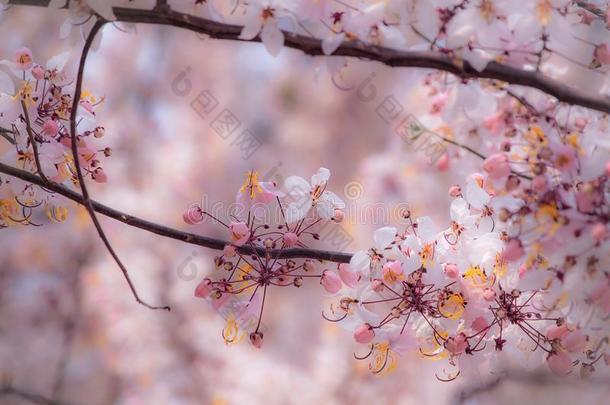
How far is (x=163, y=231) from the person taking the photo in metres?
0.85

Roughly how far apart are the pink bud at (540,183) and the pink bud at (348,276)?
1.06ft

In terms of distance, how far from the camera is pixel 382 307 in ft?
4.46

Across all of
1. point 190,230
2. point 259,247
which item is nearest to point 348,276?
point 259,247

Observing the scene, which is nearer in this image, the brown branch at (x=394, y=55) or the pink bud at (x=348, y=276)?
the brown branch at (x=394, y=55)

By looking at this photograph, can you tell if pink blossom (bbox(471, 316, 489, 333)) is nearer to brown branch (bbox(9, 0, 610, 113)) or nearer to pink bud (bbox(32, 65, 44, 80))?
brown branch (bbox(9, 0, 610, 113))

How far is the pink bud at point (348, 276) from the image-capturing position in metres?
0.96

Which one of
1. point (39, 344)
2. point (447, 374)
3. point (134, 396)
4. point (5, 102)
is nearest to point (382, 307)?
point (447, 374)

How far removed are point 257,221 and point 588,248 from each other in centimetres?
49

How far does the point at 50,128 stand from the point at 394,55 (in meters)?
0.55

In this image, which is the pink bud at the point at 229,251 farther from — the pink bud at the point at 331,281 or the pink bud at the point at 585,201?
the pink bud at the point at 585,201

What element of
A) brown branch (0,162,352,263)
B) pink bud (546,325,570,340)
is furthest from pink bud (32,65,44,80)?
pink bud (546,325,570,340)

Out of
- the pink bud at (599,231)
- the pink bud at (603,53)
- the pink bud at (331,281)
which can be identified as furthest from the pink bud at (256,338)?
the pink bud at (603,53)

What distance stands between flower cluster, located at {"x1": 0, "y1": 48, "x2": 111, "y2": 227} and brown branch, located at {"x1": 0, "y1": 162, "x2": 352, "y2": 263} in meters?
0.07

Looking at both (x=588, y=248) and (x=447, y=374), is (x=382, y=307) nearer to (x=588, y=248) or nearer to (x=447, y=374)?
(x=447, y=374)
